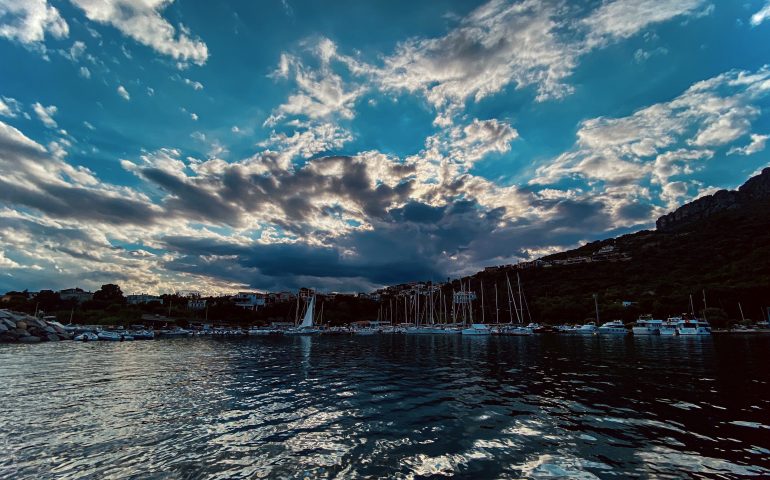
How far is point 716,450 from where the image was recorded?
1155 centimetres

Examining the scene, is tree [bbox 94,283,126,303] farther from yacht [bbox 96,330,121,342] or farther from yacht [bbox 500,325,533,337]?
yacht [bbox 500,325,533,337]

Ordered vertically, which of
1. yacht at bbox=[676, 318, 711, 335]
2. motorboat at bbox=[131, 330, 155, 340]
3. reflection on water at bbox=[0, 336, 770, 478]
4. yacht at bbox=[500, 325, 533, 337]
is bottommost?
motorboat at bbox=[131, 330, 155, 340]

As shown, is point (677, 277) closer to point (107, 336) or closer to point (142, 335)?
point (142, 335)

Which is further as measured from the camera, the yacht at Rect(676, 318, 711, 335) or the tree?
the tree

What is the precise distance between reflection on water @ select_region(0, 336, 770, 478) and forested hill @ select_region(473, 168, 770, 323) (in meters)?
108

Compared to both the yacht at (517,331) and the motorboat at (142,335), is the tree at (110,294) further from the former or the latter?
the yacht at (517,331)

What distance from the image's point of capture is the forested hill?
363 feet

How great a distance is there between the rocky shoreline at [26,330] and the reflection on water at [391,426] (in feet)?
225

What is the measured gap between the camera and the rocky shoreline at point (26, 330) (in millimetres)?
76750

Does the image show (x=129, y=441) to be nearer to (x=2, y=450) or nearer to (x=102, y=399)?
(x=2, y=450)

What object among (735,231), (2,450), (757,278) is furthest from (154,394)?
(735,231)

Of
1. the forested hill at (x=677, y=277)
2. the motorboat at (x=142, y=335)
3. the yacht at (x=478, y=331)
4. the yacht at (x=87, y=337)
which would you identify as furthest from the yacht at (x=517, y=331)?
the yacht at (x=87, y=337)

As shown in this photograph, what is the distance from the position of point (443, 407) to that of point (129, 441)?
1303cm

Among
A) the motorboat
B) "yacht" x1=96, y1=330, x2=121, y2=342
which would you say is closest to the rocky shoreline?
"yacht" x1=96, y1=330, x2=121, y2=342
